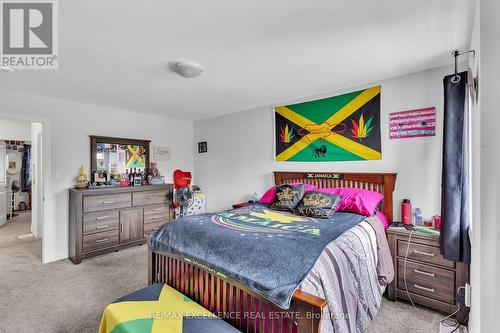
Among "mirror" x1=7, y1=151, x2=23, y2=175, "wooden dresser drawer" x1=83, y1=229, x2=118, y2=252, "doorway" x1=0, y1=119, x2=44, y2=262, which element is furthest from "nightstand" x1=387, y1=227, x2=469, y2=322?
"mirror" x1=7, y1=151, x2=23, y2=175

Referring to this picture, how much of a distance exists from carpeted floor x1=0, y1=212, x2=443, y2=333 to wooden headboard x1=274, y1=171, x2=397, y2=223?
1.09 metres

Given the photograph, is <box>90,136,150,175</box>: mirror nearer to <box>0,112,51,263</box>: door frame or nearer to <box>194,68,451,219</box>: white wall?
<box>0,112,51,263</box>: door frame

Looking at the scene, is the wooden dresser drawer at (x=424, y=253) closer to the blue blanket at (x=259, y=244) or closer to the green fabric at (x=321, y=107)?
the blue blanket at (x=259, y=244)

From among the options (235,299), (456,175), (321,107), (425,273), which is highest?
(321,107)

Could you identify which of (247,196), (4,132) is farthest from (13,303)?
(4,132)

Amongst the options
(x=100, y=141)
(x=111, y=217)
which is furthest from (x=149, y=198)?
(x=100, y=141)

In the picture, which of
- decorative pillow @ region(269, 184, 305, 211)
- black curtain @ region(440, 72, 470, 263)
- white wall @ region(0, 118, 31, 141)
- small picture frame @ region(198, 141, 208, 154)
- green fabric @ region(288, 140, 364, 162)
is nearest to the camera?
black curtain @ region(440, 72, 470, 263)

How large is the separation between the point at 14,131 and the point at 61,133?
14.5 feet

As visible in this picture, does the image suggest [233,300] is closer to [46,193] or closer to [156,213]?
[156,213]

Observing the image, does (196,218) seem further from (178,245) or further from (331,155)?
(331,155)

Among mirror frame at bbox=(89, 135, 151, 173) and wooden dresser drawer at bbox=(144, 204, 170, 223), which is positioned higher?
mirror frame at bbox=(89, 135, 151, 173)

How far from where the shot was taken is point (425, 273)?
2.25 metres

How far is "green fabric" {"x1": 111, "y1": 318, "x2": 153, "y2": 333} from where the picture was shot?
4.50 feet

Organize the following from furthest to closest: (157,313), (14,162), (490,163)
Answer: (14,162) → (157,313) → (490,163)
